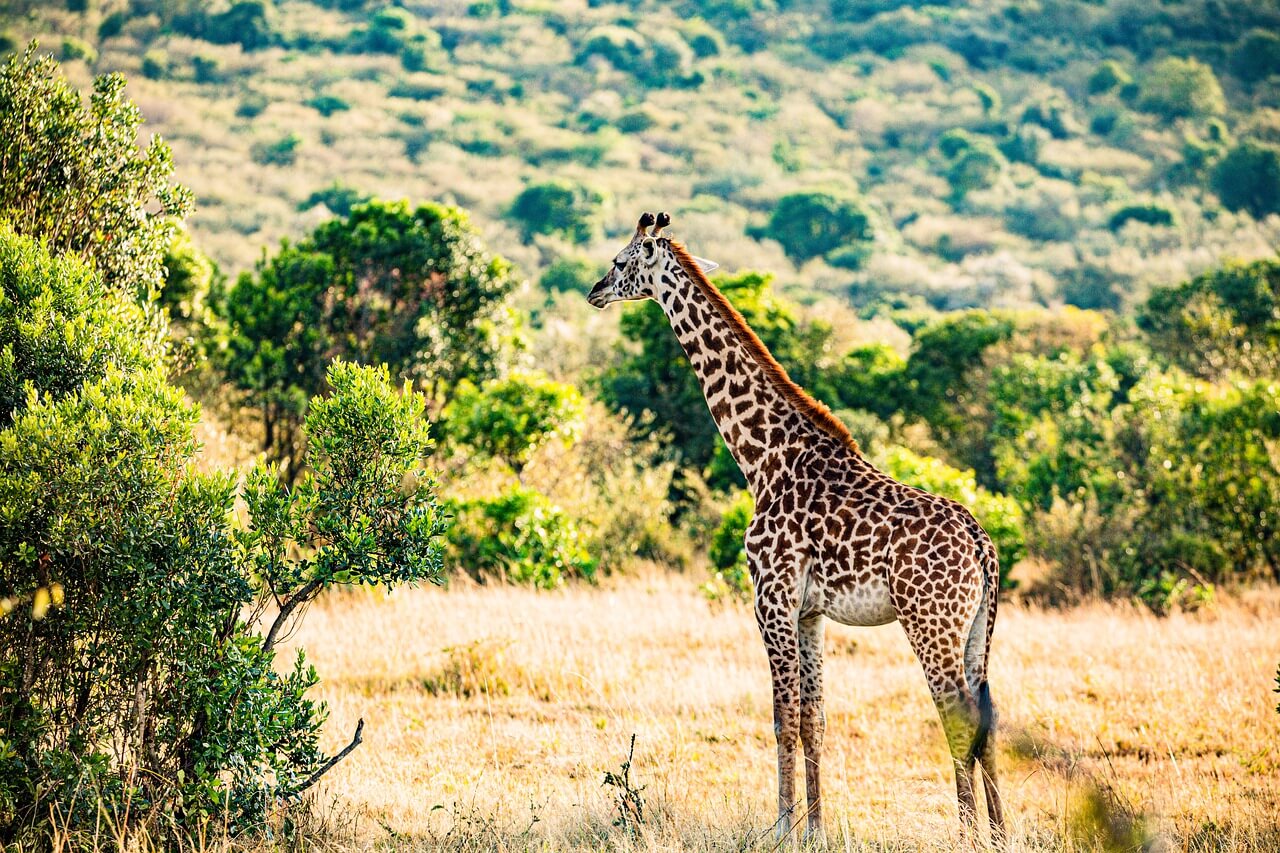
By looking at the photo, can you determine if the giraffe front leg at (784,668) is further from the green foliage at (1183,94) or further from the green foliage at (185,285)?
the green foliage at (1183,94)

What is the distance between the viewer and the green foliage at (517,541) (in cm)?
1569

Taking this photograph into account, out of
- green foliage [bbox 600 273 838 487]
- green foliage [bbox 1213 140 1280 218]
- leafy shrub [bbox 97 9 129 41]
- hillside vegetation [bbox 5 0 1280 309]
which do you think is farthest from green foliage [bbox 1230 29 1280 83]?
green foliage [bbox 600 273 838 487]

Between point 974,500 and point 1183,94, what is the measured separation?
100 metres

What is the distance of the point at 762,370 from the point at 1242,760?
4.89 m

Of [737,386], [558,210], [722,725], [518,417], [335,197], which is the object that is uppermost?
[737,386]

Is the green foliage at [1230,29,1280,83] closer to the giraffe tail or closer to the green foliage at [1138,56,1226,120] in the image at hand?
the green foliage at [1138,56,1226,120]

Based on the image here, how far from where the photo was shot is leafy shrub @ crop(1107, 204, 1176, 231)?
75875 mm

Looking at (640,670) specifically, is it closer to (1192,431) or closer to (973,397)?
(1192,431)

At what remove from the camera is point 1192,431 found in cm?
1725

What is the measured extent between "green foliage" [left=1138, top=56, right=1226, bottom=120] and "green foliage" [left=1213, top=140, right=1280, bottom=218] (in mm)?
18685

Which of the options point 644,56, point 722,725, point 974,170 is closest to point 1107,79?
point 974,170

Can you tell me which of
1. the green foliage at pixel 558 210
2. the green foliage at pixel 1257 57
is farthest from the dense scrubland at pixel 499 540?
the green foliage at pixel 1257 57

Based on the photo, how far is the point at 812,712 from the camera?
278 inches

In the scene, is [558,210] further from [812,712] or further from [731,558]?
[812,712]
